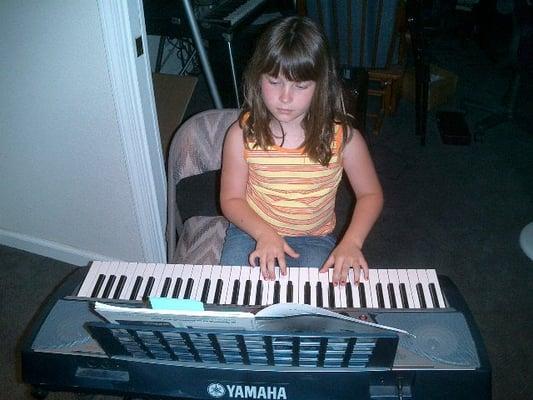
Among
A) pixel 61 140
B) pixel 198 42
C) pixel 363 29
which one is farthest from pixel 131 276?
pixel 363 29

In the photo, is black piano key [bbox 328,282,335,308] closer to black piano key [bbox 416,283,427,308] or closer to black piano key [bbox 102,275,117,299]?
black piano key [bbox 416,283,427,308]

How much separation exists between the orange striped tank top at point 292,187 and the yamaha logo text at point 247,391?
2.26 feet

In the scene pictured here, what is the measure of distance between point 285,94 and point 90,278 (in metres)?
0.77

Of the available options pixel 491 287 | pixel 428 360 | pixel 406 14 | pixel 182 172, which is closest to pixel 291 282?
pixel 428 360

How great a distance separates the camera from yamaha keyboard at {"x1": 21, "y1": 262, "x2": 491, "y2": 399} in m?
0.87

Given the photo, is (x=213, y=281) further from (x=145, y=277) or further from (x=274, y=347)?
(x=274, y=347)

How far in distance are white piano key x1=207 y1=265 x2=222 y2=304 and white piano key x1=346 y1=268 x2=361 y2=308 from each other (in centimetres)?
37

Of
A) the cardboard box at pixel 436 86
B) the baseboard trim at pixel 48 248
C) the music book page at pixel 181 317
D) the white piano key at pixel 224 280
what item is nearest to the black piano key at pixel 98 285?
the white piano key at pixel 224 280

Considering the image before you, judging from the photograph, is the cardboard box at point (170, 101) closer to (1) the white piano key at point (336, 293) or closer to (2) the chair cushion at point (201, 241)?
(2) the chair cushion at point (201, 241)

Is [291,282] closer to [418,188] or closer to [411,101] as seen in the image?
[418,188]

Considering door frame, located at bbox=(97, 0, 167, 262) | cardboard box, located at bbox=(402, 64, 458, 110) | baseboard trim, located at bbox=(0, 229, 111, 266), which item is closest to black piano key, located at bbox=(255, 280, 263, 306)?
door frame, located at bbox=(97, 0, 167, 262)

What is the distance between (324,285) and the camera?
4.17ft

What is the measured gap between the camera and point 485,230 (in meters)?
2.79

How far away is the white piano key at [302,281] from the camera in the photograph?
1241mm
